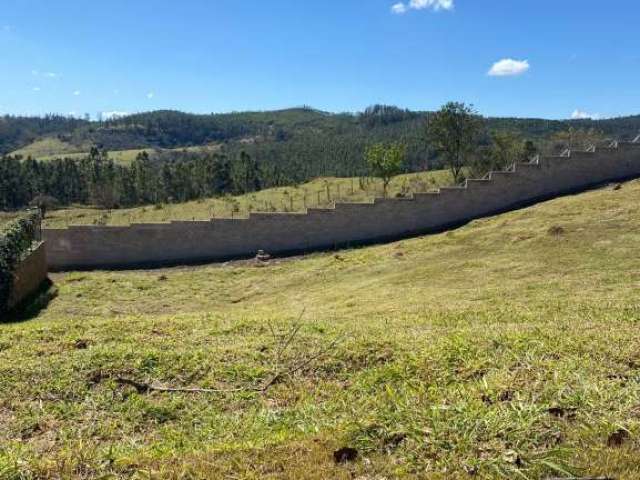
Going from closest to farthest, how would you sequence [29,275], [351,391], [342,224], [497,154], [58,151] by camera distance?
1. [351,391]
2. [29,275]
3. [342,224]
4. [497,154]
5. [58,151]

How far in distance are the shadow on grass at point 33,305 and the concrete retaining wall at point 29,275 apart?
13cm

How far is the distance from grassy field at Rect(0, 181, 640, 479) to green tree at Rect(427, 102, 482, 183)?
20.2 meters

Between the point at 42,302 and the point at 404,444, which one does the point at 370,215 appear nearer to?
the point at 42,302

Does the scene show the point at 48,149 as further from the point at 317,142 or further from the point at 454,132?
the point at 454,132

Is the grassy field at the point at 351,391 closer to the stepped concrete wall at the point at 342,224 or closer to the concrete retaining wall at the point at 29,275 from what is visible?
the concrete retaining wall at the point at 29,275

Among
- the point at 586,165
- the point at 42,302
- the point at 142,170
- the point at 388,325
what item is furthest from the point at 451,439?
the point at 142,170

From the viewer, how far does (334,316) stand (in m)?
8.81

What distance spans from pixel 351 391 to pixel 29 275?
1378 cm

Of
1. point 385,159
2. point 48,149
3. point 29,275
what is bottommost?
point 29,275

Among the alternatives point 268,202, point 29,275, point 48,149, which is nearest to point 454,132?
point 268,202


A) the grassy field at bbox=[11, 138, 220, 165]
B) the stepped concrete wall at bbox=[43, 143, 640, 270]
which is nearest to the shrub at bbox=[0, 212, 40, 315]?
the stepped concrete wall at bbox=[43, 143, 640, 270]

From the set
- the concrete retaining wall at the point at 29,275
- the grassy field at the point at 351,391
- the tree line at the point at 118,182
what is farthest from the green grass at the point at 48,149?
the grassy field at the point at 351,391

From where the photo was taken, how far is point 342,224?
19.0m

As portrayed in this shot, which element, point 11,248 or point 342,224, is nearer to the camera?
point 11,248
